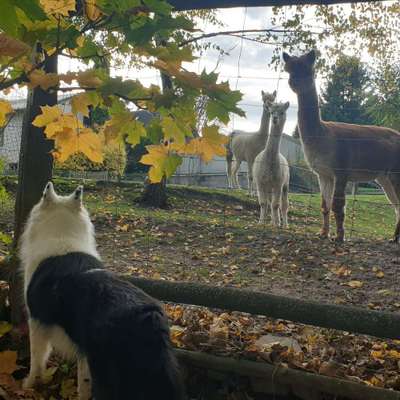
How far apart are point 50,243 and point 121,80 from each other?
169cm

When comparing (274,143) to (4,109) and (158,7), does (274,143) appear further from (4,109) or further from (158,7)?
(158,7)

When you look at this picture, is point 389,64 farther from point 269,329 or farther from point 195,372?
point 195,372

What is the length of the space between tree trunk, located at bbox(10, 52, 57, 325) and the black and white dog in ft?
0.59

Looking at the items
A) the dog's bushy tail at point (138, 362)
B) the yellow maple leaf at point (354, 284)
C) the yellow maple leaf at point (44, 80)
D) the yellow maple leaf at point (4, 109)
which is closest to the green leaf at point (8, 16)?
the yellow maple leaf at point (44, 80)

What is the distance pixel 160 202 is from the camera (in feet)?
36.8

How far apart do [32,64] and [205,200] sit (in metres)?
10.4

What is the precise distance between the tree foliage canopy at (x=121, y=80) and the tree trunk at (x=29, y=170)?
3.71ft

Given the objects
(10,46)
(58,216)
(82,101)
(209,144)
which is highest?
(10,46)

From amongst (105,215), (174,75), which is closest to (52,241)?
(174,75)

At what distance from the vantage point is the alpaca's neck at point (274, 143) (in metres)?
9.30

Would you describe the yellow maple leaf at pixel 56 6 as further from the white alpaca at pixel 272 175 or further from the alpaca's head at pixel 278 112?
the white alpaca at pixel 272 175

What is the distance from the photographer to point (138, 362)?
229cm

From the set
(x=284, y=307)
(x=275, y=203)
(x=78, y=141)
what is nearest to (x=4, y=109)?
(x=78, y=141)

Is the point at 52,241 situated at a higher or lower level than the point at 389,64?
lower
